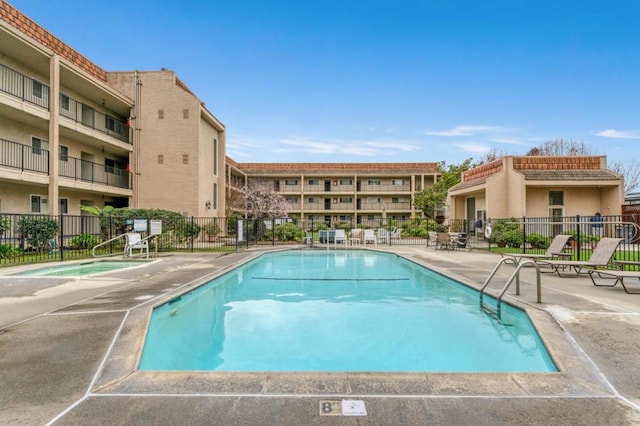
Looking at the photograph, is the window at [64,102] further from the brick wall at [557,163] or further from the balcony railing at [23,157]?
the brick wall at [557,163]

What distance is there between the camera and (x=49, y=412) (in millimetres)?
2705

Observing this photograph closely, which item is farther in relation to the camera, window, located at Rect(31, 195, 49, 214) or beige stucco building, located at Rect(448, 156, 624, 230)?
beige stucco building, located at Rect(448, 156, 624, 230)

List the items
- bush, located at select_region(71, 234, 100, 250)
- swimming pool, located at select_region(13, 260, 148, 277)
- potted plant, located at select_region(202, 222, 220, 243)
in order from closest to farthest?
swimming pool, located at select_region(13, 260, 148, 277)
bush, located at select_region(71, 234, 100, 250)
potted plant, located at select_region(202, 222, 220, 243)

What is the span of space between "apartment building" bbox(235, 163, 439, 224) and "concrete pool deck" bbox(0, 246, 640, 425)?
40444 mm

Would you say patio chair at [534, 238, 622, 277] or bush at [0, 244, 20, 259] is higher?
patio chair at [534, 238, 622, 277]

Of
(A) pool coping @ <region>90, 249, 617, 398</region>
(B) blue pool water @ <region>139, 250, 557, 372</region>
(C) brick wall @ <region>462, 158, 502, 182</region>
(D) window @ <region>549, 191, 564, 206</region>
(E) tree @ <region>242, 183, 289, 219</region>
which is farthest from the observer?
(E) tree @ <region>242, 183, 289, 219</region>

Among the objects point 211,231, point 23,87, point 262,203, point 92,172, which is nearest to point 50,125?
point 23,87

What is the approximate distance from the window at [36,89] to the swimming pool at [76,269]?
425 inches

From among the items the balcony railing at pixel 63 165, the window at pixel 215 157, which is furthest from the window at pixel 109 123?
the window at pixel 215 157

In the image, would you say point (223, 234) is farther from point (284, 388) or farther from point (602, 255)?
point (284, 388)

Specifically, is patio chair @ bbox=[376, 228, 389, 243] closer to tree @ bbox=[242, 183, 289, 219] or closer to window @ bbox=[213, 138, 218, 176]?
window @ bbox=[213, 138, 218, 176]

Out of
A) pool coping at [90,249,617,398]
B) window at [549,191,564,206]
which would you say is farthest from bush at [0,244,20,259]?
window at [549,191,564,206]

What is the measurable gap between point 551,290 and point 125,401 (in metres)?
7.74

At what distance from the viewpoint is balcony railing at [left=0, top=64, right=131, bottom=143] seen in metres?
16.0
